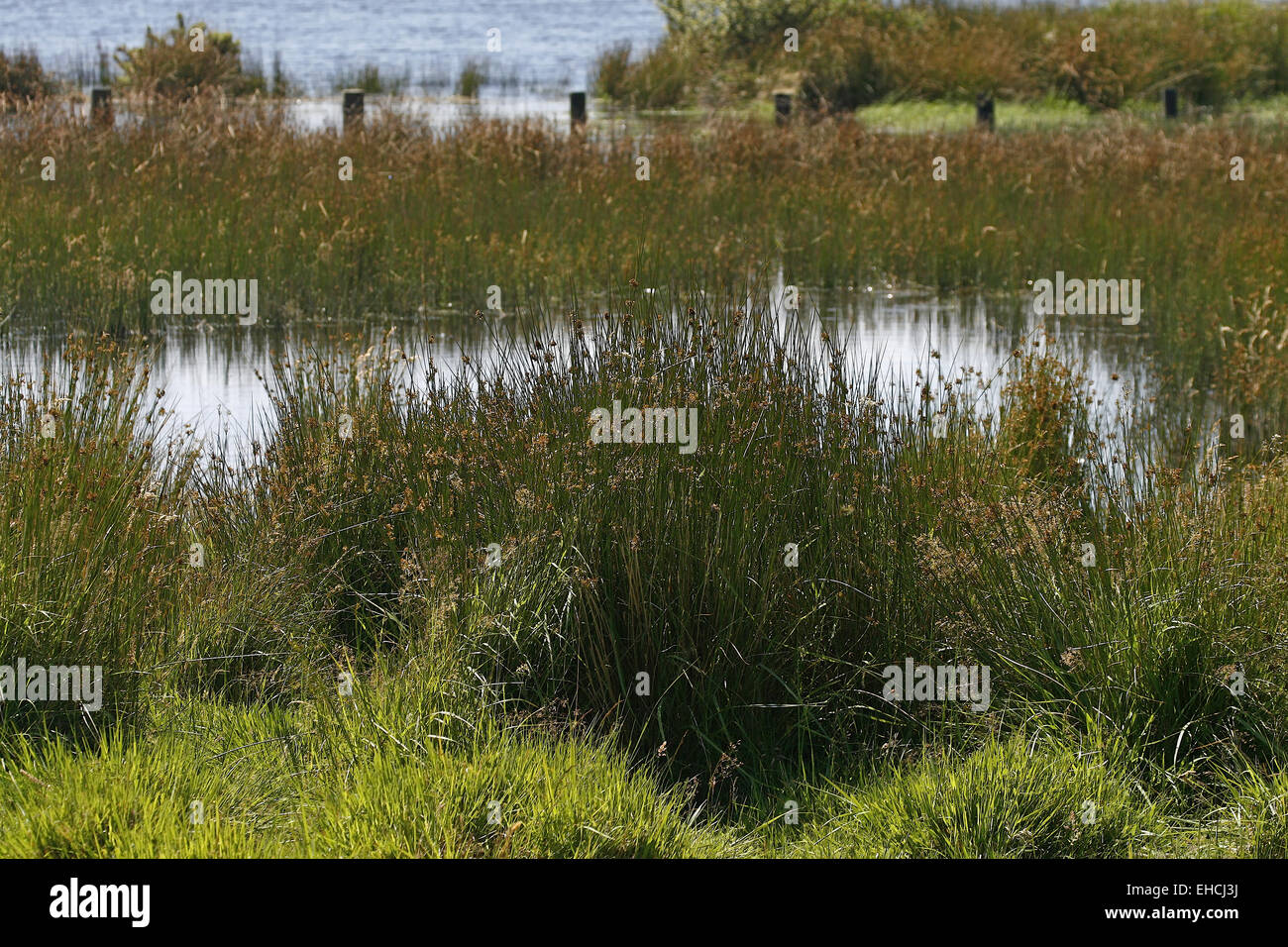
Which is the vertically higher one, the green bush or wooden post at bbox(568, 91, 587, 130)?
the green bush

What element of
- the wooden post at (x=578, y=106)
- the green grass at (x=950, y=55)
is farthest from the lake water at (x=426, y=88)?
the green grass at (x=950, y=55)

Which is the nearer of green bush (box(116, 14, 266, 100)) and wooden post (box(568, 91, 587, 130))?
wooden post (box(568, 91, 587, 130))

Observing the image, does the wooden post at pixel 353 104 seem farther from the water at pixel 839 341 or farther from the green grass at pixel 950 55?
the green grass at pixel 950 55

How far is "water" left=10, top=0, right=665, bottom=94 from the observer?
1188 inches

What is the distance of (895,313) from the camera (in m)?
9.63

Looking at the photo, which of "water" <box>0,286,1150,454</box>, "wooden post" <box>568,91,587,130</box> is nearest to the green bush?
"wooden post" <box>568,91,587,130</box>

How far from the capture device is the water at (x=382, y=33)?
30.2 m

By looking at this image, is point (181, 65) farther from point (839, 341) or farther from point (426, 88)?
point (839, 341)

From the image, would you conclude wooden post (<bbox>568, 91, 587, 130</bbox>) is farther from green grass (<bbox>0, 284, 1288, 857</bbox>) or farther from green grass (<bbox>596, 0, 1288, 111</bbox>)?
green grass (<bbox>0, 284, 1288, 857</bbox>)

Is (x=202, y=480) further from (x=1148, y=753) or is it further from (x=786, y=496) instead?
(x=1148, y=753)

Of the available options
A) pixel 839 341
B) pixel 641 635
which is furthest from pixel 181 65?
pixel 641 635

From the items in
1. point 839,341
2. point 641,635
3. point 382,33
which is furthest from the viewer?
point 382,33

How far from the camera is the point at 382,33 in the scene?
48.5 meters

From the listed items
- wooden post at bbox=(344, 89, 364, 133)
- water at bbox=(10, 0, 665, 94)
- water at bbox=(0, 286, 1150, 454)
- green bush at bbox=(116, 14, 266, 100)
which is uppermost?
water at bbox=(10, 0, 665, 94)
